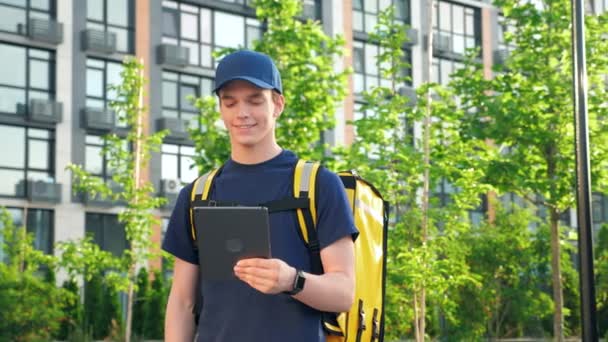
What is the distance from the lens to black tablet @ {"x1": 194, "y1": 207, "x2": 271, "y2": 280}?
301cm

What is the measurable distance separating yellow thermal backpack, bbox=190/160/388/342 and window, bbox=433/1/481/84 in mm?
46313

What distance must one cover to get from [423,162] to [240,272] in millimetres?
17191

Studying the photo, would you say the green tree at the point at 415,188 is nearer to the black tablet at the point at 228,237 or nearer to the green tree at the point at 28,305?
the green tree at the point at 28,305

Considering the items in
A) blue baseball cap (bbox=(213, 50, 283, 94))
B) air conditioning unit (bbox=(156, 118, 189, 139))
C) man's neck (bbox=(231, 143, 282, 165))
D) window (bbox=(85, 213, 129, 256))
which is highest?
air conditioning unit (bbox=(156, 118, 189, 139))

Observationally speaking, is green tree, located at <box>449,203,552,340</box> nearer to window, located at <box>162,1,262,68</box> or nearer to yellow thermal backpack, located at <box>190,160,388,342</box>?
window, located at <box>162,1,262,68</box>

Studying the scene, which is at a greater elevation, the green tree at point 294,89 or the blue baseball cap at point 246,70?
the green tree at point 294,89

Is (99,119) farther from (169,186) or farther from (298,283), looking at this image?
(298,283)

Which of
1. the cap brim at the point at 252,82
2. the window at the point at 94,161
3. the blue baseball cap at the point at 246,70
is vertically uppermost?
the window at the point at 94,161

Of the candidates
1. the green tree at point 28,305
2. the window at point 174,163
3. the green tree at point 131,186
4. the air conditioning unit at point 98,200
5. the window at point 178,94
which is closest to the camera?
the green tree at point 28,305

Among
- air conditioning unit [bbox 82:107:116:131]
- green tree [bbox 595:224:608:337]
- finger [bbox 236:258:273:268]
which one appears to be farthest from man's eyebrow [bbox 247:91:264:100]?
air conditioning unit [bbox 82:107:116:131]

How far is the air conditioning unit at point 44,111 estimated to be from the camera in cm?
3667

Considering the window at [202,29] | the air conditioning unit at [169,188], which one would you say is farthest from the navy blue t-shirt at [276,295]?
the window at [202,29]

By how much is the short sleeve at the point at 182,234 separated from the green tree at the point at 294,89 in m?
17.5

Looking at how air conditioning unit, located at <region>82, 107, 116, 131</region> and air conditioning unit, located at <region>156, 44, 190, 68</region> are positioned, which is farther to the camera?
air conditioning unit, located at <region>156, 44, 190, 68</region>
